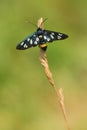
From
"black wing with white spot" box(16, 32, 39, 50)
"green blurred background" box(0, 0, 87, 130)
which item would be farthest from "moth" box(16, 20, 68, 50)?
"green blurred background" box(0, 0, 87, 130)

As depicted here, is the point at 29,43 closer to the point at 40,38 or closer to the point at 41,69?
the point at 40,38

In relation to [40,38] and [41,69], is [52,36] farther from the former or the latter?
[41,69]

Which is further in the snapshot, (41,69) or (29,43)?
(41,69)

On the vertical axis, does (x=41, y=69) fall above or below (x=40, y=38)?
below

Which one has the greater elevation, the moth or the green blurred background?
the moth

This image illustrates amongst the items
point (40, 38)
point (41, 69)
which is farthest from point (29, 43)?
point (41, 69)

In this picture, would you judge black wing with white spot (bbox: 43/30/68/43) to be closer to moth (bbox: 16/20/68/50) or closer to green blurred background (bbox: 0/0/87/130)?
moth (bbox: 16/20/68/50)

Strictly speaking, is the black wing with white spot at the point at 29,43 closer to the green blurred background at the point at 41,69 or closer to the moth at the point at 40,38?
the moth at the point at 40,38

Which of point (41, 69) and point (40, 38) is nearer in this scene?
point (40, 38)

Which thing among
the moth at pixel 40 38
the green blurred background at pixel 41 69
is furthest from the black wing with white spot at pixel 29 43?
the green blurred background at pixel 41 69
